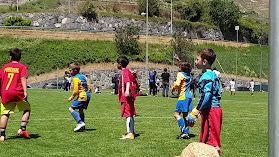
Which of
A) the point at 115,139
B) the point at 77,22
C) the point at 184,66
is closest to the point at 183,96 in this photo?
the point at 184,66

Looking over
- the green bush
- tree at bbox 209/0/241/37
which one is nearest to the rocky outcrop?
the green bush

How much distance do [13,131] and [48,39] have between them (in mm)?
52465

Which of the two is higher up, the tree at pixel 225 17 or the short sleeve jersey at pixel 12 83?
the tree at pixel 225 17

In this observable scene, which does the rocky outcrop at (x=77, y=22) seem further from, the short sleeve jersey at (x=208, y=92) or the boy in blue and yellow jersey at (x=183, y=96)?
the short sleeve jersey at (x=208, y=92)

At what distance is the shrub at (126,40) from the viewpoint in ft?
209

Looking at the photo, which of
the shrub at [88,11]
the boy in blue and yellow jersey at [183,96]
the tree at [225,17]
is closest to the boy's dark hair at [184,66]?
the boy in blue and yellow jersey at [183,96]

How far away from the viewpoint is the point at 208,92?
6.58 metres

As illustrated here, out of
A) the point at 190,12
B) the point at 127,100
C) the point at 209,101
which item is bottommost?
the point at 127,100

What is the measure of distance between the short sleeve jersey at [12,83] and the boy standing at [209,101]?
185 inches

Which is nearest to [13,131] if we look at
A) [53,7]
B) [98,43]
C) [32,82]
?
[32,82]

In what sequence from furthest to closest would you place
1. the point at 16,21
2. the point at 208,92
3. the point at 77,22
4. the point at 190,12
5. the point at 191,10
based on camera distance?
the point at 190,12, the point at 191,10, the point at 77,22, the point at 16,21, the point at 208,92

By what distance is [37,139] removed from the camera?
10375mm

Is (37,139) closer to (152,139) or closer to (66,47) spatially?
(152,139)

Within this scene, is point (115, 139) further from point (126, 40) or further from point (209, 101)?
point (126, 40)
